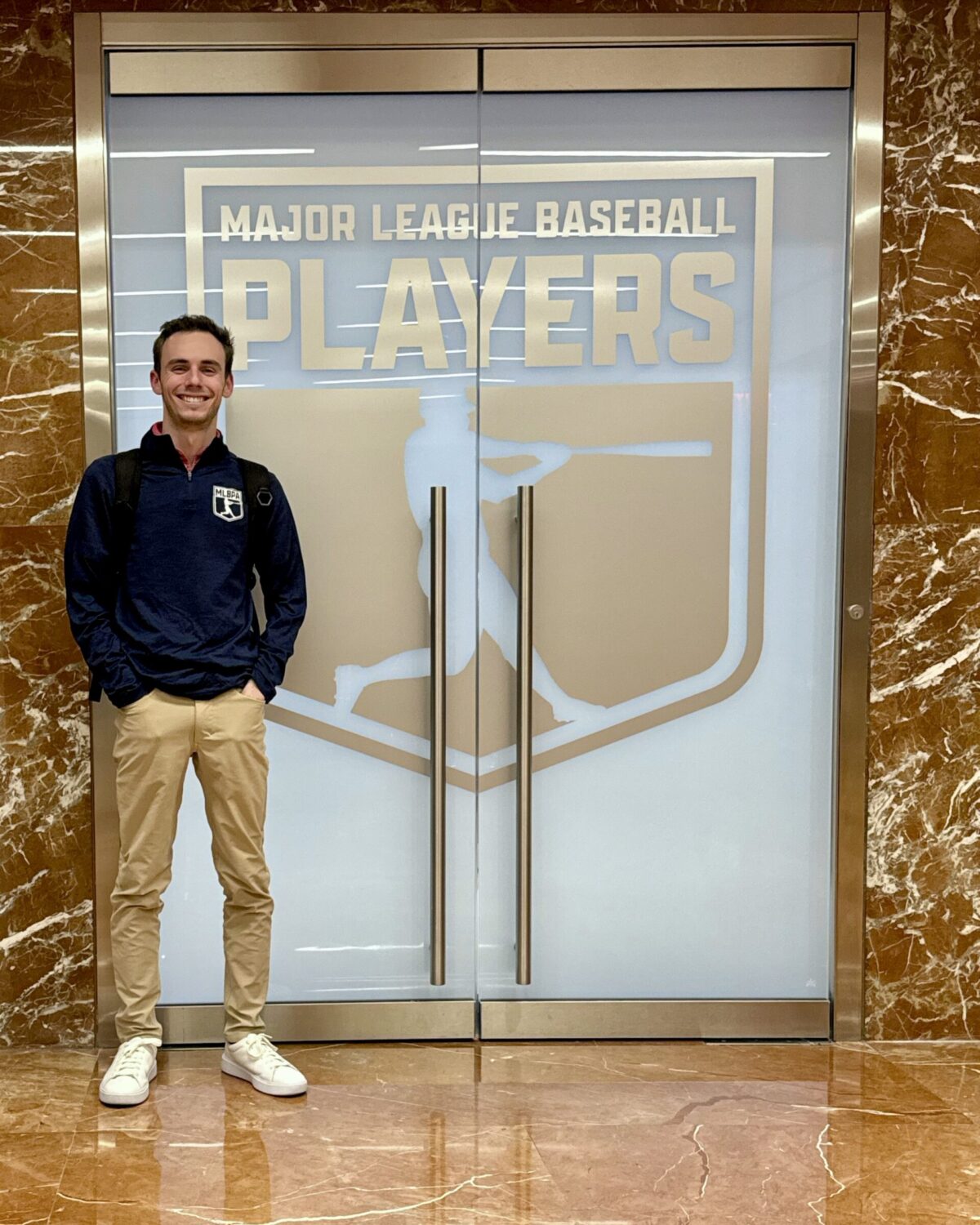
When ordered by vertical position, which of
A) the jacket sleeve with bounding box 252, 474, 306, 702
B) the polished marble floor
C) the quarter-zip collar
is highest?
the quarter-zip collar

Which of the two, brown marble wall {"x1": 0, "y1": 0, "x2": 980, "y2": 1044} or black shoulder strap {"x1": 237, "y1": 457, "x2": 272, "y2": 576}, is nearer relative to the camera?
black shoulder strap {"x1": 237, "y1": 457, "x2": 272, "y2": 576}

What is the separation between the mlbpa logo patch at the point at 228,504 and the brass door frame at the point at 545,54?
0.40m

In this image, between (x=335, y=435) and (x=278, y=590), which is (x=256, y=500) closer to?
(x=278, y=590)

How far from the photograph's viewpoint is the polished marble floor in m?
2.42

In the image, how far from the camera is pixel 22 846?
3.16m

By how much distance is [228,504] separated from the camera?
2.92 meters

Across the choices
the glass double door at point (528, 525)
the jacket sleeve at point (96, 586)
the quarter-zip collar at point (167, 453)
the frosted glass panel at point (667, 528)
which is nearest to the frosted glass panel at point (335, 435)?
the glass double door at point (528, 525)

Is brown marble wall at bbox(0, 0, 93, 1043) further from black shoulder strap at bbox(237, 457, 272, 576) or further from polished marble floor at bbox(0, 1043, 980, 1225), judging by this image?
black shoulder strap at bbox(237, 457, 272, 576)

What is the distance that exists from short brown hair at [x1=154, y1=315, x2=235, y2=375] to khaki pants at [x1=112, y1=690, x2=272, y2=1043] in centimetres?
79

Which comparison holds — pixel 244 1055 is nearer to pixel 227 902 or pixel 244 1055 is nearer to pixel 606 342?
pixel 227 902

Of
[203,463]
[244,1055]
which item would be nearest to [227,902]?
[244,1055]

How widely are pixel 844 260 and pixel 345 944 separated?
86.1 inches

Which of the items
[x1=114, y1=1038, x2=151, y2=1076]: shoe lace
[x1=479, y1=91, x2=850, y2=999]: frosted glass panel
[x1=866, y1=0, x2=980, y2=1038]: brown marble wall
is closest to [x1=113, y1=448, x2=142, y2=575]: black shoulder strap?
[x1=479, y1=91, x2=850, y2=999]: frosted glass panel

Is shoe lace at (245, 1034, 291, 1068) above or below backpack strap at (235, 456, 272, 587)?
below
